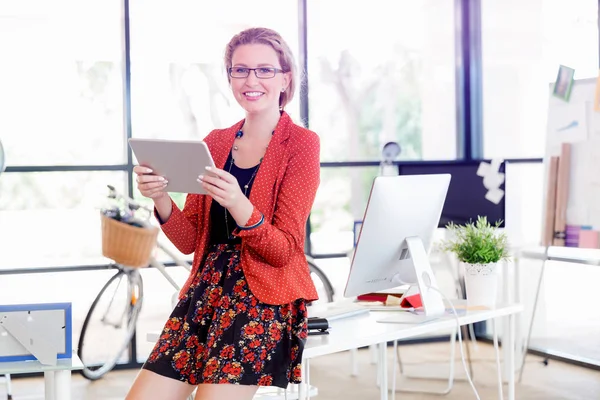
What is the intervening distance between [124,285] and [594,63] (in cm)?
281

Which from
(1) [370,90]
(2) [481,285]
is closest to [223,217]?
(2) [481,285]

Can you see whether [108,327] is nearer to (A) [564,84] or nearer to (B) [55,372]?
(B) [55,372]

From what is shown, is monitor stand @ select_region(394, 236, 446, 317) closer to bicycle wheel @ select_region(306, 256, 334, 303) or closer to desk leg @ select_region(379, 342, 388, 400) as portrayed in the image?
desk leg @ select_region(379, 342, 388, 400)

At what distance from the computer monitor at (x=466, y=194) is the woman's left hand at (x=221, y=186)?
2496mm

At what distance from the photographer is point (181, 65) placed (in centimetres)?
488

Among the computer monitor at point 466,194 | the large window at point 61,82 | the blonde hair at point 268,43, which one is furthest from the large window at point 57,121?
the blonde hair at point 268,43

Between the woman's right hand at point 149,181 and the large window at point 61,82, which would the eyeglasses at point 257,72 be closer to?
the woman's right hand at point 149,181

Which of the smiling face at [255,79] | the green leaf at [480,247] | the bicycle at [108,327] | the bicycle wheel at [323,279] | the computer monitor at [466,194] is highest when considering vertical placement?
the smiling face at [255,79]

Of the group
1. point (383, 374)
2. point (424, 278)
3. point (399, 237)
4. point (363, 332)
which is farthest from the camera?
point (383, 374)

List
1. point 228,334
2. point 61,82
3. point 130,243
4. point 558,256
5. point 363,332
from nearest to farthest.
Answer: point 130,243 → point 228,334 → point 363,332 → point 61,82 → point 558,256

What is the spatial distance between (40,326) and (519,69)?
3.93 m

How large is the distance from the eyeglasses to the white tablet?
313mm

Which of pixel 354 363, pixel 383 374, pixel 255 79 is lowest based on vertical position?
pixel 354 363

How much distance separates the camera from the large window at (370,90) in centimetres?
521
